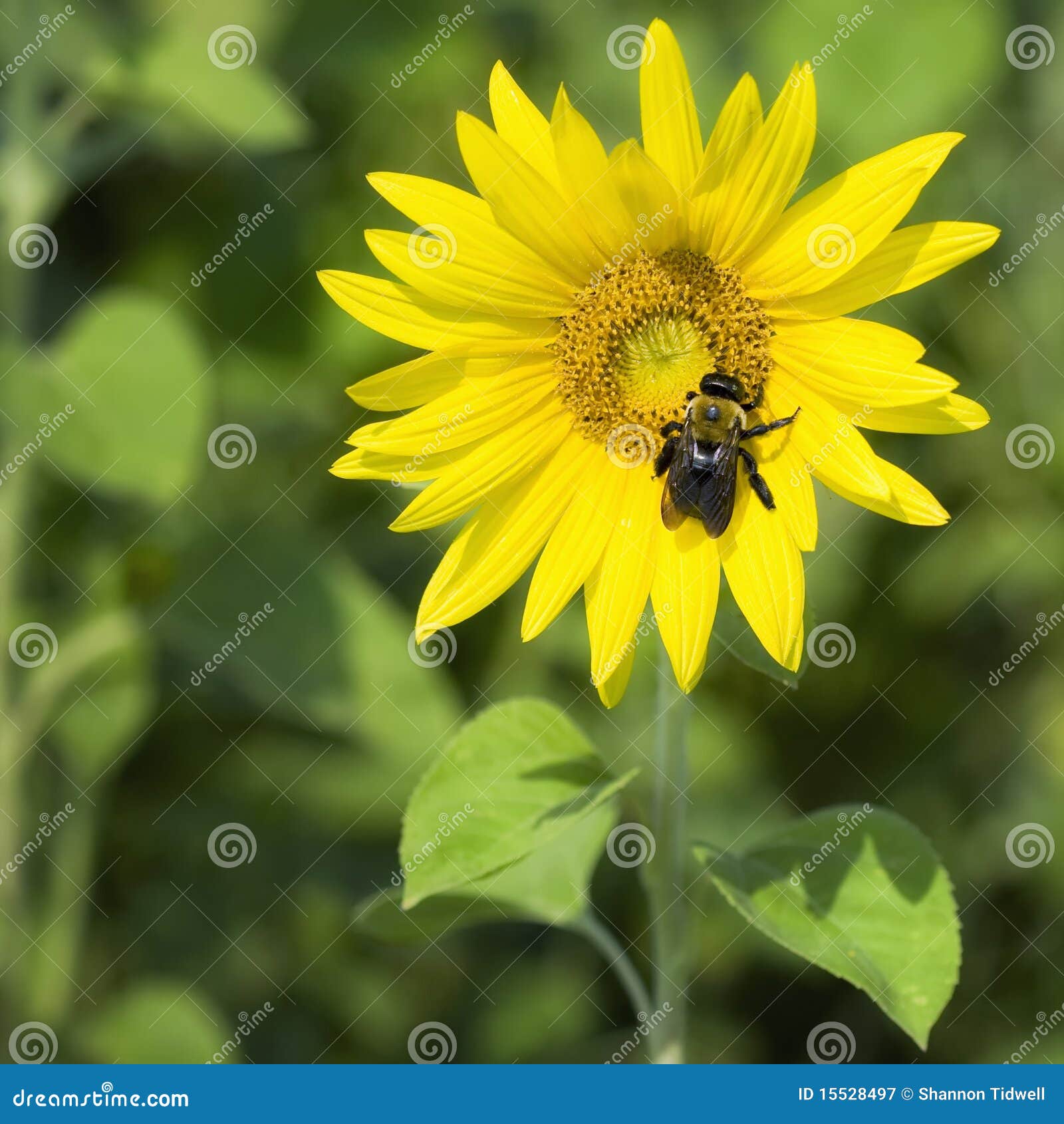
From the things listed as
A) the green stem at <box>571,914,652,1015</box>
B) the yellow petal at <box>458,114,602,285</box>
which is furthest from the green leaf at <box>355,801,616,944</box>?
the yellow petal at <box>458,114,602,285</box>

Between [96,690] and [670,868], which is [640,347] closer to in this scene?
[670,868]

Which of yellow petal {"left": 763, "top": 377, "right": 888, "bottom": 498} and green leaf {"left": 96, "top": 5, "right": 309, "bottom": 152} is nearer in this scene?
yellow petal {"left": 763, "top": 377, "right": 888, "bottom": 498}

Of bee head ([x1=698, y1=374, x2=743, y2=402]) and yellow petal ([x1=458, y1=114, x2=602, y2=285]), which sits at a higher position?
bee head ([x1=698, y1=374, x2=743, y2=402])

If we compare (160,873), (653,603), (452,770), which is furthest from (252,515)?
(653,603)

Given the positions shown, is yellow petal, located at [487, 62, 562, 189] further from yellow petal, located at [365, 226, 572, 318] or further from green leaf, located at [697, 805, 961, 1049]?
green leaf, located at [697, 805, 961, 1049]

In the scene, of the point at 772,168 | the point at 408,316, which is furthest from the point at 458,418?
the point at 772,168

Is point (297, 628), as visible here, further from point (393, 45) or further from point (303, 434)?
point (393, 45)
